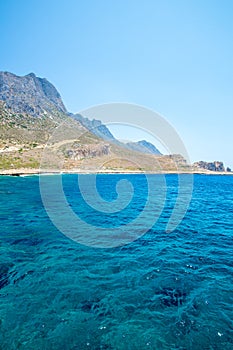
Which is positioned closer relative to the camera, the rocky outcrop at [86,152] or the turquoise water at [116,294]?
the turquoise water at [116,294]

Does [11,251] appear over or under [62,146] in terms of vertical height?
under

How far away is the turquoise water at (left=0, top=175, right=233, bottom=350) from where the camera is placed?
7.59 m

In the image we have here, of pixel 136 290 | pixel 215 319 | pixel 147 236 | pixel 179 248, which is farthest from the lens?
pixel 147 236

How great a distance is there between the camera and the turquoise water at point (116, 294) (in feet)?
24.9

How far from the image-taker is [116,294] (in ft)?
33.0

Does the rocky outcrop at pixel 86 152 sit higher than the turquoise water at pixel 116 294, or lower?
higher

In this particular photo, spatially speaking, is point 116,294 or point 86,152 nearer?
point 116,294

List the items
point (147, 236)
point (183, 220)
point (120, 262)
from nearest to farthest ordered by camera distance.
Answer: point (120, 262)
point (147, 236)
point (183, 220)

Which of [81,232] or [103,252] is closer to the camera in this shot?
[103,252]

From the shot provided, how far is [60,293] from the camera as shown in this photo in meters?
10.1

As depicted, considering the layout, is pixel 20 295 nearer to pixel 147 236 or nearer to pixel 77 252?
pixel 77 252

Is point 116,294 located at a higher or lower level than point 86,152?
lower

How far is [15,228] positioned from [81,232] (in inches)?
233

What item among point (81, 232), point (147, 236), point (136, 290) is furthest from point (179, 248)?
point (81, 232)
